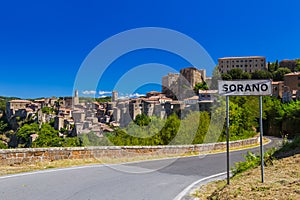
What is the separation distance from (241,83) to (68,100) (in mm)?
141888

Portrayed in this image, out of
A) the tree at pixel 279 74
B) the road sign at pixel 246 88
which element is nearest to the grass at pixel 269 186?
the road sign at pixel 246 88

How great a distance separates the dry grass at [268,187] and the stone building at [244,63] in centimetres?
11204

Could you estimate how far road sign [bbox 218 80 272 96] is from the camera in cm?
616

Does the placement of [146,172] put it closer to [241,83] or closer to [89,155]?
[89,155]

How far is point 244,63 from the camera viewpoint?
120 meters

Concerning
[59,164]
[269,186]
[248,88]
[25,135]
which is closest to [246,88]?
[248,88]

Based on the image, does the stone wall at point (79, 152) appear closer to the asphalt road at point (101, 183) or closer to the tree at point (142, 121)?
the asphalt road at point (101, 183)

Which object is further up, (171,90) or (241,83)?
(171,90)

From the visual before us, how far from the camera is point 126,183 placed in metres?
7.30

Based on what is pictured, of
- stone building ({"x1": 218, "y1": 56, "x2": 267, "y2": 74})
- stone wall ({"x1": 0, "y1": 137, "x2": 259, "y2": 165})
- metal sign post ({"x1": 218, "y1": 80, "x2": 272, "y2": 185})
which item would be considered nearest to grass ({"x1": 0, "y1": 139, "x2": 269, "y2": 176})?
stone wall ({"x1": 0, "y1": 137, "x2": 259, "y2": 165})

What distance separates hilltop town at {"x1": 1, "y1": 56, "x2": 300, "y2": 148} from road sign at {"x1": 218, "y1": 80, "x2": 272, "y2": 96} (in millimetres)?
41036

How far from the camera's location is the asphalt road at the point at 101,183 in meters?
5.84

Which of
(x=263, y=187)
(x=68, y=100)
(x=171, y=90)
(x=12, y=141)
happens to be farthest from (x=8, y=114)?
(x=263, y=187)

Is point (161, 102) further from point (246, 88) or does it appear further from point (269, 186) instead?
point (269, 186)
